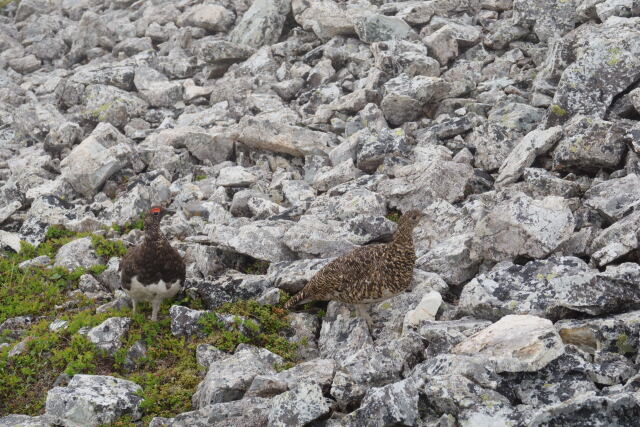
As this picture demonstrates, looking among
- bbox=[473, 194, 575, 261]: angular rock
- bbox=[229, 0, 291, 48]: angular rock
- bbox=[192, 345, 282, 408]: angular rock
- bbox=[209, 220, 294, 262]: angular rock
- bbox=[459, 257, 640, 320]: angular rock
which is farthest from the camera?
bbox=[229, 0, 291, 48]: angular rock

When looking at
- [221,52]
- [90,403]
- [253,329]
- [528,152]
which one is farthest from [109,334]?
[221,52]

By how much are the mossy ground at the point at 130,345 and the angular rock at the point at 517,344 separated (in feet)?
10.6

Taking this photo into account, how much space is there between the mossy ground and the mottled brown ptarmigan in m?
1.14

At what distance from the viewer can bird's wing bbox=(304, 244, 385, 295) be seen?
35.3 ft

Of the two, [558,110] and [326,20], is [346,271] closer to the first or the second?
[558,110]

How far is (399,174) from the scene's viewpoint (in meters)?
14.4

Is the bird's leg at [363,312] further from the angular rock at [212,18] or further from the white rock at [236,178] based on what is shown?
the angular rock at [212,18]

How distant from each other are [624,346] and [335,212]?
21.5 feet

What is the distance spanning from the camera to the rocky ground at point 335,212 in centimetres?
832

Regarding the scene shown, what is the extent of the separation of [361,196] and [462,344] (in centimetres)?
566

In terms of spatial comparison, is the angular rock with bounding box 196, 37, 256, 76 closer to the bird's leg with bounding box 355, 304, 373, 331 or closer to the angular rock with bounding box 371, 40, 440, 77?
the angular rock with bounding box 371, 40, 440, 77

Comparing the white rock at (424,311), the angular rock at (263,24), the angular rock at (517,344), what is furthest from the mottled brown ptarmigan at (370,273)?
the angular rock at (263,24)

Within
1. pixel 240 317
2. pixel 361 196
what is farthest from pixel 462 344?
pixel 361 196

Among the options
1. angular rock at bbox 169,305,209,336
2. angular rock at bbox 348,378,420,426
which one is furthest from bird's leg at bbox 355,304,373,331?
angular rock at bbox 348,378,420,426
